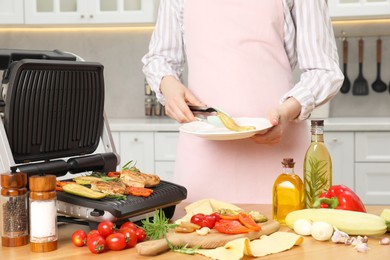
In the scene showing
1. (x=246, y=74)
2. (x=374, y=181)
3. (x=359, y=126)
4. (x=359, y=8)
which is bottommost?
(x=374, y=181)

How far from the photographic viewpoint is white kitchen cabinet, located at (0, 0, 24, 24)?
3855 mm

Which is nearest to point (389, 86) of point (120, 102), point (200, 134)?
point (120, 102)

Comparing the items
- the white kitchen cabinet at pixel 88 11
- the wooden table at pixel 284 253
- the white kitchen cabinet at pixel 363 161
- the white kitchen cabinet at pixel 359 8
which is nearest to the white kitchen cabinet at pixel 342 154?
the white kitchen cabinet at pixel 363 161

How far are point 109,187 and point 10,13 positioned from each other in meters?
2.75

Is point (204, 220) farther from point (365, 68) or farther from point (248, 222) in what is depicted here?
point (365, 68)

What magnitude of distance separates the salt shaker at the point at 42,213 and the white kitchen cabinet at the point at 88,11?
2.64 metres

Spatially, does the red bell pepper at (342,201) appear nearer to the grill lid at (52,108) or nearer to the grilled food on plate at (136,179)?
the grilled food on plate at (136,179)

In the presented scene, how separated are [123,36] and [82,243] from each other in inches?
120

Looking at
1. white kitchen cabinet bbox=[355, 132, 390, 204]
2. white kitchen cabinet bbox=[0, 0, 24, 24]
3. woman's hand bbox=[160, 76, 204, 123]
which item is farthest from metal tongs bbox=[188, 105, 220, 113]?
white kitchen cabinet bbox=[0, 0, 24, 24]

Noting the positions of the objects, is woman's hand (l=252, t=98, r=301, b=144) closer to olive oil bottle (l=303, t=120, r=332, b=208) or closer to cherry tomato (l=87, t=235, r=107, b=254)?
olive oil bottle (l=303, t=120, r=332, b=208)

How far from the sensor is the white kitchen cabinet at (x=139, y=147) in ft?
11.8

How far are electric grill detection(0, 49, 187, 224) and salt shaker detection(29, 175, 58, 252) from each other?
0.09 meters

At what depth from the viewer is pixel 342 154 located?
3.50m

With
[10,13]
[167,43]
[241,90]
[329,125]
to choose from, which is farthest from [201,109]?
[10,13]
